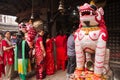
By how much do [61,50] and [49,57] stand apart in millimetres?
662

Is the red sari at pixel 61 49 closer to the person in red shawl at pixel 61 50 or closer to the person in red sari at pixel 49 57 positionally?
the person in red shawl at pixel 61 50

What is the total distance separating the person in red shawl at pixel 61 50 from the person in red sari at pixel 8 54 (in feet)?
5.17

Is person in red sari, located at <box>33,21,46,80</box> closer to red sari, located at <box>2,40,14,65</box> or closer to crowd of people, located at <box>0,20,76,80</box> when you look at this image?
crowd of people, located at <box>0,20,76,80</box>

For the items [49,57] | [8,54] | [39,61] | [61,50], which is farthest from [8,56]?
[61,50]

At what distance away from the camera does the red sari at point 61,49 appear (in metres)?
7.24

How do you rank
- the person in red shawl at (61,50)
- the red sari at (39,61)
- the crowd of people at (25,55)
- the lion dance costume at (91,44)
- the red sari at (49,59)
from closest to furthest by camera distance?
1. the lion dance costume at (91,44)
2. the crowd of people at (25,55)
3. the red sari at (39,61)
4. the red sari at (49,59)
5. the person in red shawl at (61,50)

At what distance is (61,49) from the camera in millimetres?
7285

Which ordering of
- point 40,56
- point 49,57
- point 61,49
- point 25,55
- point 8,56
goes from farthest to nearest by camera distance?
point 61,49
point 49,57
point 8,56
point 40,56
point 25,55

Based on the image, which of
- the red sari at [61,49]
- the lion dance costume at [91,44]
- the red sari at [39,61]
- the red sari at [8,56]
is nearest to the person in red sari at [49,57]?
the red sari at [39,61]

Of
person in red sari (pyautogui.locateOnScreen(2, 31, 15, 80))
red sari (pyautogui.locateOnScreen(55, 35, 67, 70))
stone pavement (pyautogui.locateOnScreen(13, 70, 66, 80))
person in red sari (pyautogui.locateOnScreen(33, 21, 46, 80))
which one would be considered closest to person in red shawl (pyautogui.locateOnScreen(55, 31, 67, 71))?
red sari (pyautogui.locateOnScreen(55, 35, 67, 70))

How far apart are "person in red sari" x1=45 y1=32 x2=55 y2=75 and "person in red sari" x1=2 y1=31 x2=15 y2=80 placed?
43.6 inches

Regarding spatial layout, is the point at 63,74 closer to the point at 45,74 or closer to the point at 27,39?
the point at 45,74

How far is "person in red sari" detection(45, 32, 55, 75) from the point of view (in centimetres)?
669

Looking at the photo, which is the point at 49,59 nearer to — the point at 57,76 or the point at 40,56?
the point at 40,56
